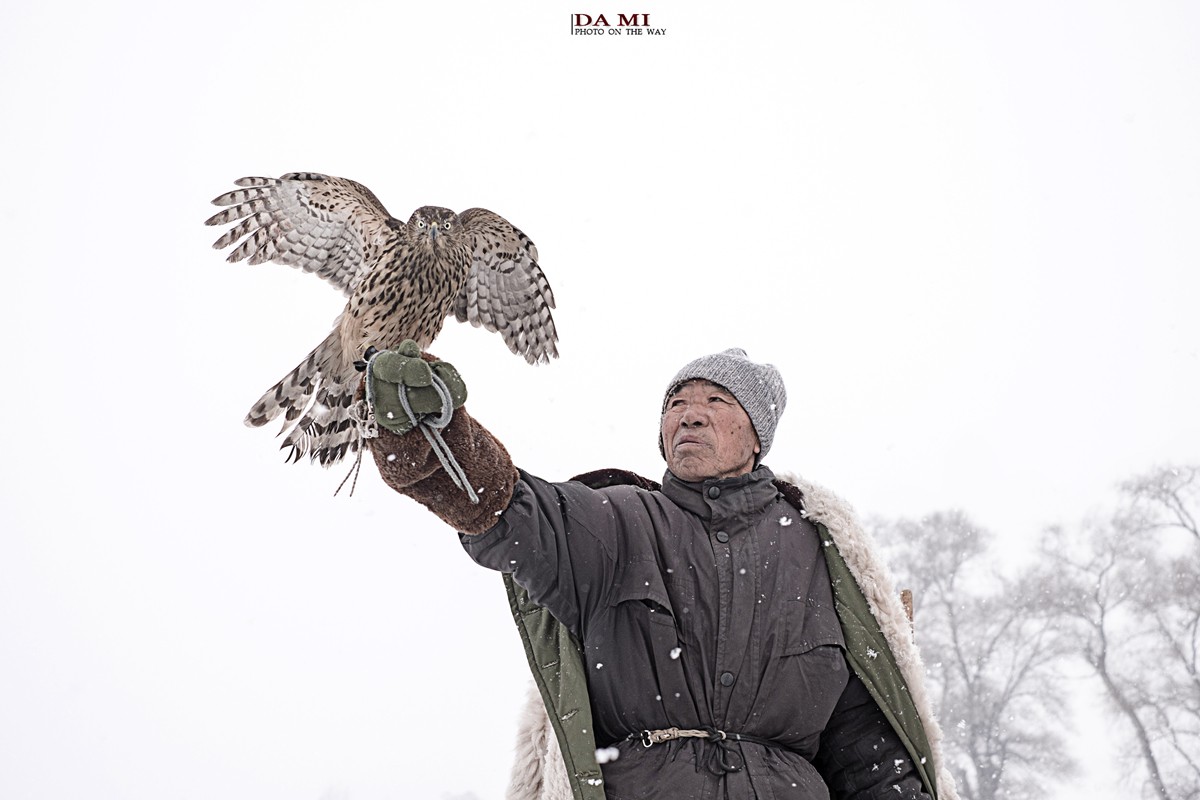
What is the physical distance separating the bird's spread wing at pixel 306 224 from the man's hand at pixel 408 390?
1455 millimetres

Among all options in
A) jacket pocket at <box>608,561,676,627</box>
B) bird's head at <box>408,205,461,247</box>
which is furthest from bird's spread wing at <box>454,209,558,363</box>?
jacket pocket at <box>608,561,676,627</box>

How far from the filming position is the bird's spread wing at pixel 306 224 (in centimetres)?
286

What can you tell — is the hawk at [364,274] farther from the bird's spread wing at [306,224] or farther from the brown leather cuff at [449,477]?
the brown leather cuff at [449,477]

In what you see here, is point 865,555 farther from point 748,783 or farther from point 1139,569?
point 1139,569

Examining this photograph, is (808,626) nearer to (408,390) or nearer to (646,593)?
(646,593)

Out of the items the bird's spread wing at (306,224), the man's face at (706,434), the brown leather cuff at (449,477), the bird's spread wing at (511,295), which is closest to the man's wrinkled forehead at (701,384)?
the man's face at (706,434)

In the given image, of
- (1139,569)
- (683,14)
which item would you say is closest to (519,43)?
(683,14)

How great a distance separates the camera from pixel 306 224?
291 centimetres

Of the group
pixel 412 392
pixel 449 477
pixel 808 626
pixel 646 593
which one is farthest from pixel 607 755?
pixel 412 392

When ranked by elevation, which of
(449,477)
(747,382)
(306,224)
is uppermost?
(306,224)

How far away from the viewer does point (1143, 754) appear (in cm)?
854

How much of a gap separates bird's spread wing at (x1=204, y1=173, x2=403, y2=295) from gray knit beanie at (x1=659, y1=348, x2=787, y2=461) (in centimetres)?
111

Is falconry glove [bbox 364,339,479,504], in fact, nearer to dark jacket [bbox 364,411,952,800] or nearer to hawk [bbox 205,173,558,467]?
dark jacket [bbox 364,411,952,800]

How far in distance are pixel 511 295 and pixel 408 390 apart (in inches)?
60.5
